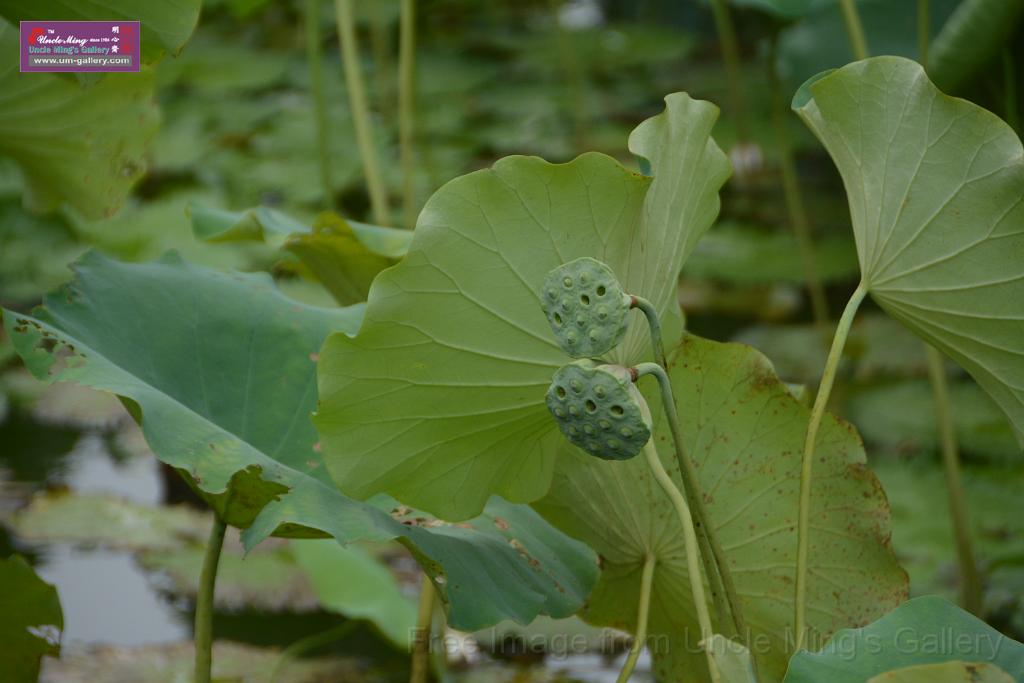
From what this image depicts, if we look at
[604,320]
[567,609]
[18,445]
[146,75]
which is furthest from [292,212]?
[604,320]

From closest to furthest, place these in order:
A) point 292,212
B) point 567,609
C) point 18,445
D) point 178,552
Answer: point 567,609
point 178,552
point 18,445
point 292,212

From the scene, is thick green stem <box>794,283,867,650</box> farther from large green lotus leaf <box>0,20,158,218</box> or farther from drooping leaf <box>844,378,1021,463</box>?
drooping leaf <box>844,378,1021,463</box>

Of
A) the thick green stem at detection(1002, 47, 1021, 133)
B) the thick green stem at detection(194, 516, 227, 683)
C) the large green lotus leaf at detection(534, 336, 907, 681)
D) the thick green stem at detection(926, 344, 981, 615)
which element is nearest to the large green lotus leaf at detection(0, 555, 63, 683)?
the thick green stem at detection(194, 516, 227, 683)

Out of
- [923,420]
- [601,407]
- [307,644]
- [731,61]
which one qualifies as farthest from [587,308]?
[731,61]

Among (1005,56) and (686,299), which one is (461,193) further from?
(686,299)

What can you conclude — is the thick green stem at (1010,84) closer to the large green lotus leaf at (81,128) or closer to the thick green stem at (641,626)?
the thick green stem at (641,626)

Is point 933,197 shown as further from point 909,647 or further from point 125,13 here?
point 125,13

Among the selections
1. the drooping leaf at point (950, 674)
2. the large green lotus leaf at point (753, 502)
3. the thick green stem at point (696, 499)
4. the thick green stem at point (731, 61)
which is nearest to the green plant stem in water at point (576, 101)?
the thick green stem at point (731, 61)
